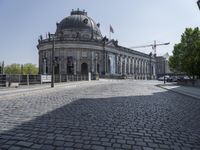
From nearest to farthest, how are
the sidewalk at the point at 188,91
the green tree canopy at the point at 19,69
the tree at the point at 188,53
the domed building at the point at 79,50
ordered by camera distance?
the sidewalk at the point at 188,91
the tree at the point at 188,53
the domed building at the point at 79,50
the green tree canopy at the point at 19,69

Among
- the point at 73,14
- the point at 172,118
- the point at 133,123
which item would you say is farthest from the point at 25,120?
the point at 73,14

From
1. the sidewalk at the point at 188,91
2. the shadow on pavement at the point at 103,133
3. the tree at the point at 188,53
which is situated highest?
the tree at the point at 188,53

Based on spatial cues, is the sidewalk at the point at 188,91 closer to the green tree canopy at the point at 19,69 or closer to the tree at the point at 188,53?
the tree at the point at 188,53

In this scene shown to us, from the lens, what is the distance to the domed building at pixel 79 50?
82438mm

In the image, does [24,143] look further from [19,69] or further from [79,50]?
[19,69]

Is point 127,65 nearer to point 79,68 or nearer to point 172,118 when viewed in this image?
point 79,68

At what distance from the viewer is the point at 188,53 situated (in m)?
35.4

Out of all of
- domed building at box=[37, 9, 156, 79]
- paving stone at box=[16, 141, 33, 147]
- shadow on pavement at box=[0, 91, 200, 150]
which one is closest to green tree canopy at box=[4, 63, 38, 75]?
domed building at box=[37, 9, 156, 79]

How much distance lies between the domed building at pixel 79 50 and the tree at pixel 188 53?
43.4 m

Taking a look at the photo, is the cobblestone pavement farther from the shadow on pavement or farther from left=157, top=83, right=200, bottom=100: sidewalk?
left=157, top=83, right=200, bottom=100: sidewalk

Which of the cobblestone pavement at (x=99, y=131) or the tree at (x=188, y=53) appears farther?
the tree at (x=188, y=53)

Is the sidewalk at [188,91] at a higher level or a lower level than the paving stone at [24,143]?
higher

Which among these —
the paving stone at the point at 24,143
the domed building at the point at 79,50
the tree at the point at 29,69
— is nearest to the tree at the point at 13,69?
the tree at the point at 29,69

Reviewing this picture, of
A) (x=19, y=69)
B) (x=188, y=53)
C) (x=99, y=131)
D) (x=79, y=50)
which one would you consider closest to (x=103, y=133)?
(x=99, y=131)
